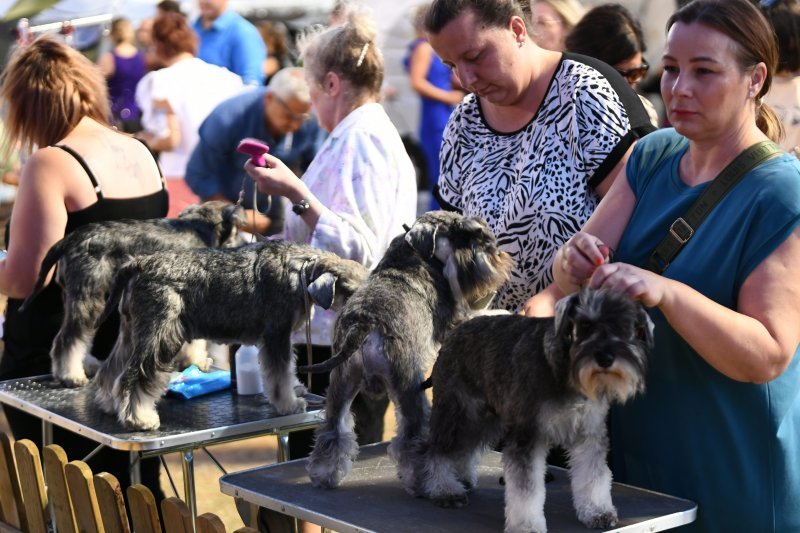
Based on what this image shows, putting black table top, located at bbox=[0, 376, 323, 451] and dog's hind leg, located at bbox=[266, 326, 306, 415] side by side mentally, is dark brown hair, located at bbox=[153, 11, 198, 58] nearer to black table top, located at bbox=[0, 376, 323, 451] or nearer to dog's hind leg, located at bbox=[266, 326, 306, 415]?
black table top, located at bbox=[0, 376, 323, 451]

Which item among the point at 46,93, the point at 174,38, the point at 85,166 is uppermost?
the point at 174,38

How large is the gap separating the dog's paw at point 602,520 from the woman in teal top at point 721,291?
29 cm


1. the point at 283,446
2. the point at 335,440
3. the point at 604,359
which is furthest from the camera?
the point at 283,446

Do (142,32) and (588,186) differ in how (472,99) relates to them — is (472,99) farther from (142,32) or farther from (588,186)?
(142,32)

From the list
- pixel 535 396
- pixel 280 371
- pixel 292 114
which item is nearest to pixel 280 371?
pixel 280 371

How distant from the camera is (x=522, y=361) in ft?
8.54

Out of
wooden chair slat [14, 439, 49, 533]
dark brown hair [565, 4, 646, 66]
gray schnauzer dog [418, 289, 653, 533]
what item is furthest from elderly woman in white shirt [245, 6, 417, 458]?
gray schnauzer dog [418, 289, 653, 533]

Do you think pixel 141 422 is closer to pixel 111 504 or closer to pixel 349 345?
pixel 111 504

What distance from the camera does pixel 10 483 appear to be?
4.54 meters

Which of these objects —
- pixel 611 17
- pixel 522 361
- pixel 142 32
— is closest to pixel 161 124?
pixel 142 32

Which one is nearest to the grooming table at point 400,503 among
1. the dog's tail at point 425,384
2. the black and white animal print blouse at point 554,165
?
the dog's tail at point 425,384

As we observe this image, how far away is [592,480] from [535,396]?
0.27 meters

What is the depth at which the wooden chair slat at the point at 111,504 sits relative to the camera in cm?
377

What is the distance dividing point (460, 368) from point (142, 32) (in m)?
10.4
